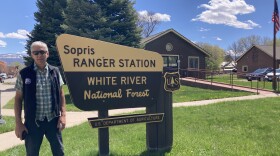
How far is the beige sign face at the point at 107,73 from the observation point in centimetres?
389

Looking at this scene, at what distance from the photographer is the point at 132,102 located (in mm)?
4410

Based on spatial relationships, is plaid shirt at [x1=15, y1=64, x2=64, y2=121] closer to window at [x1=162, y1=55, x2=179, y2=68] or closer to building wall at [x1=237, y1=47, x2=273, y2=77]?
window at [x1=162, y1=55, x2=179, y2=68]

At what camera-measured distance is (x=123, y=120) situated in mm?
4324

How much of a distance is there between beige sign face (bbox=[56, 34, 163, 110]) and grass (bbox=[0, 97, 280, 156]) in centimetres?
111

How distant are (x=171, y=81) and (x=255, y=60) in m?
43.2

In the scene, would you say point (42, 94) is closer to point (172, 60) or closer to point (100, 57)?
point (100, 57)

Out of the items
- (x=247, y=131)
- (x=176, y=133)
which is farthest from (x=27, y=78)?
(x=247, y=131)

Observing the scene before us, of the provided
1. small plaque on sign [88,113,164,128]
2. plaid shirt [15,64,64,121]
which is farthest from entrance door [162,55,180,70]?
plaid shirt [15,64,64,121]

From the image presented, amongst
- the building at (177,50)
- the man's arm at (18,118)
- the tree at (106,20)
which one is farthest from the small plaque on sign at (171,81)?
the building at (177,50)

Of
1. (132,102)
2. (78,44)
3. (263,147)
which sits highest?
(78,44)

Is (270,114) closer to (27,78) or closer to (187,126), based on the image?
(187,126)

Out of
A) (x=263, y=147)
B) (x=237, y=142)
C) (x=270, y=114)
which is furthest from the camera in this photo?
(x=270, y=114)

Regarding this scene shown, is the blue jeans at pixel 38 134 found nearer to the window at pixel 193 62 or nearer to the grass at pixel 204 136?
the grass at pixel 204 136

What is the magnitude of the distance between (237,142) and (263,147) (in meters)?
0.48
